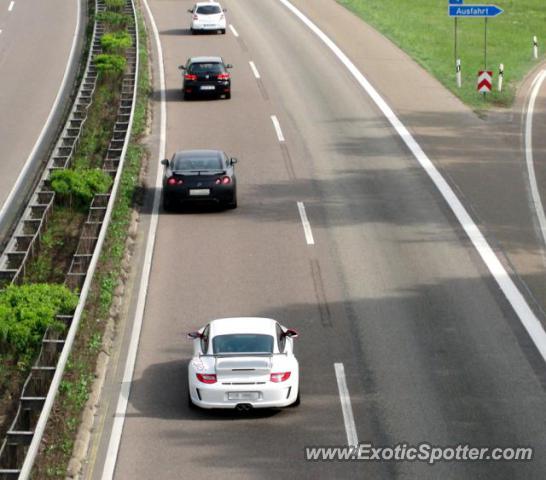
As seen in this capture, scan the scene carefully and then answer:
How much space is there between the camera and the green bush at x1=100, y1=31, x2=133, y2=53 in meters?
50.3

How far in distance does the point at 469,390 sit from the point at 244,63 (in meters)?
33.6

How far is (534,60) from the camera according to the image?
54031mm

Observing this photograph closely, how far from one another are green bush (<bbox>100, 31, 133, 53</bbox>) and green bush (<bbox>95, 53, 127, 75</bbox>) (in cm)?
240

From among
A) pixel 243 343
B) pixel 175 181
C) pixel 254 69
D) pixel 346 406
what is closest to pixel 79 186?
pixel 175 181

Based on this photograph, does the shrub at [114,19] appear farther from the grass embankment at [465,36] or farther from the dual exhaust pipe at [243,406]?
the dual exhaust pipe at [243,406]

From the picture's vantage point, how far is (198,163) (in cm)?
3092

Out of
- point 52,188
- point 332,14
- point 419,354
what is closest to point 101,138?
point 52,188

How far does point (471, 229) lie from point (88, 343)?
10.8 metres

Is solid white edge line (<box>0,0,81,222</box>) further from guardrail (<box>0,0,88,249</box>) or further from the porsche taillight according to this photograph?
the porsche taillight

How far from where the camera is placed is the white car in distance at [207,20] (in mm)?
57719

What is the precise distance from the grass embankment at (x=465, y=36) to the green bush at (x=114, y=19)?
38.3 ft

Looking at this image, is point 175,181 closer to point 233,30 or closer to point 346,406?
point 346,406

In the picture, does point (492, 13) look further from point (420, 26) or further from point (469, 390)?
point (469, 390)

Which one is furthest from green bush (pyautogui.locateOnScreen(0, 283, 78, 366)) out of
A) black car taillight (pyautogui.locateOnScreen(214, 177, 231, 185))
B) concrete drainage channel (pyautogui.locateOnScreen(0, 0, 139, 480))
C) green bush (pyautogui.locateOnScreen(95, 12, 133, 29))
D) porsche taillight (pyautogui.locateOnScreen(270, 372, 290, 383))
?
green bush (pyautogui.locateOnScreen(95, 12, 133, 29))
